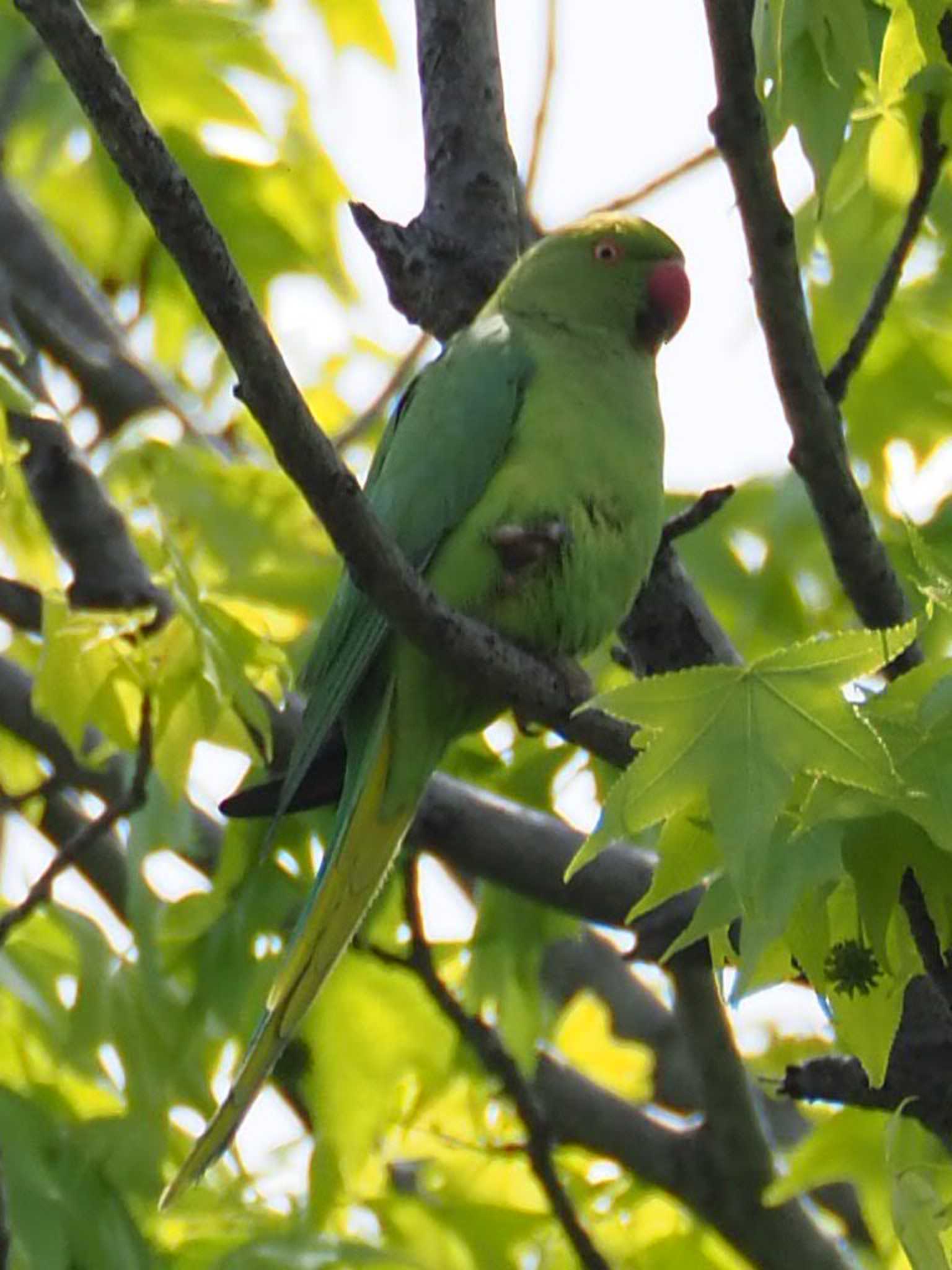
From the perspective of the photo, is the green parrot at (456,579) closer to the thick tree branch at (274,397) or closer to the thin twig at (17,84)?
the thick tree branch at (274,397)

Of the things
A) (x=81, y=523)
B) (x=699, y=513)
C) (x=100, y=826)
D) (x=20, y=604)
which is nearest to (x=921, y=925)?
(x=699, y=513)

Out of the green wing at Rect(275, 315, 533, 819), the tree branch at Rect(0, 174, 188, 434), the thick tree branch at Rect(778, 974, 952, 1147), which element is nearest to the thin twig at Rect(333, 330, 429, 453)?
the tree branch at Rect(0, 174, 188, 434)

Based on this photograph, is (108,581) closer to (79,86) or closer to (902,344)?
(902,344)

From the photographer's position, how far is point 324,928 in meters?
3.07

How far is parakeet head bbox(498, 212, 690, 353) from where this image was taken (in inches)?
148

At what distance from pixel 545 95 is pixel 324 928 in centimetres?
196

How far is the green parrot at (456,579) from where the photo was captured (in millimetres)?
3092

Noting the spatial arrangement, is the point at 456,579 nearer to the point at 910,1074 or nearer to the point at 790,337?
the point at 790,337

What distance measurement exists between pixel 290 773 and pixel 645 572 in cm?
64

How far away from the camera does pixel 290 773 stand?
3.04m

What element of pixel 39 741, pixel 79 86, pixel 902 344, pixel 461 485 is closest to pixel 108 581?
pixel 39 741

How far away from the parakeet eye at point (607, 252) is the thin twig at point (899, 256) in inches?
38.4

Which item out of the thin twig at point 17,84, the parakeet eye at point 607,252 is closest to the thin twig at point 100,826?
the parakeet eye at point 607,252

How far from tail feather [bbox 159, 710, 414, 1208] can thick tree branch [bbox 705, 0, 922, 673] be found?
76 centimetres
